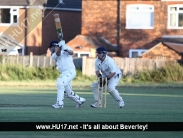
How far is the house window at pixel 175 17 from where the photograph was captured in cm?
5356

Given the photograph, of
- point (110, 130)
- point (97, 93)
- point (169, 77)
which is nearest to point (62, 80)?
point (97, 93)

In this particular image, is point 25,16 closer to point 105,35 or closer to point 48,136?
point 105,35

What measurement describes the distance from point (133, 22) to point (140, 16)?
3.27 feet

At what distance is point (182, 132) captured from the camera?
13.6 meters

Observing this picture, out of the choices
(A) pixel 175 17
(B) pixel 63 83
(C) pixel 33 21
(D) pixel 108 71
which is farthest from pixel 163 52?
(B) pixel 63 83

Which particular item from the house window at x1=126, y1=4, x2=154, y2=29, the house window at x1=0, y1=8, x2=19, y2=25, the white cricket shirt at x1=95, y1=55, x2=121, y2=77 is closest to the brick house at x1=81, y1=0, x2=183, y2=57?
the house window at x1=126, y1=4, x2=154, y2=29

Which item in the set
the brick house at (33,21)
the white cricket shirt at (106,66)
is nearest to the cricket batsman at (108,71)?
the white cricket shirt at (106,66)

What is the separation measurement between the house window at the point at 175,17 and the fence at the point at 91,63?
8.51m

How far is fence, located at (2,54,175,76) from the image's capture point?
1793 inches

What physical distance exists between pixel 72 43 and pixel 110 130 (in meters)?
41.2

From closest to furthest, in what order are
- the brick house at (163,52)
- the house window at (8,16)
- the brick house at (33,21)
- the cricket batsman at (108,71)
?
the cricket batsman at (108,71)
the brick house at (163,52)
the brick house at (33,21)
the house window at (8,16)

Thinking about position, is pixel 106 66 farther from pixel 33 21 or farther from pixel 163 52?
pixel 33 21

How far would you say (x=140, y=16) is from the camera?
54094 mm

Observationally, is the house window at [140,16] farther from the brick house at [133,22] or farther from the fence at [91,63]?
the fence at [91,63]
